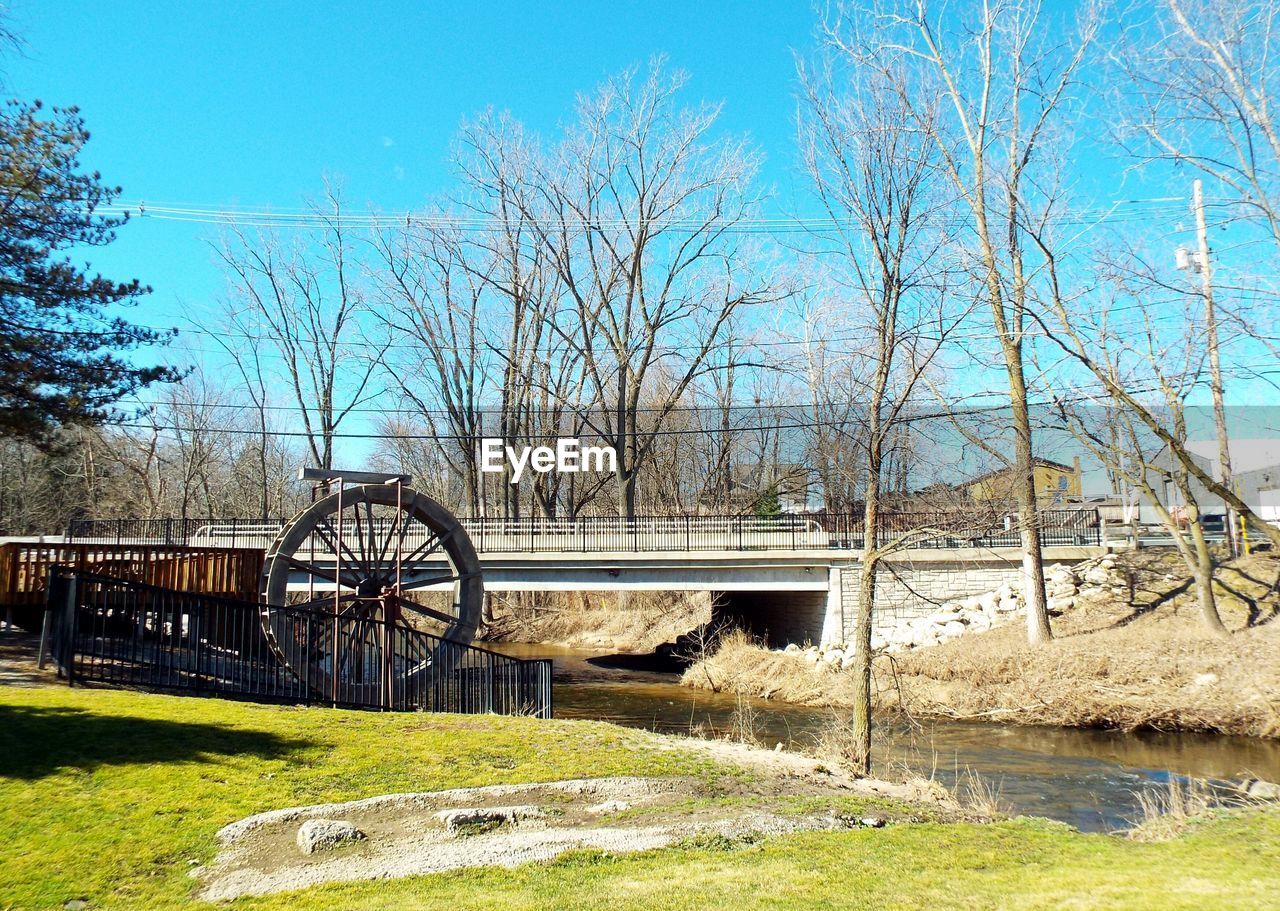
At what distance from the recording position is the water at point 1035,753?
42.4 ft

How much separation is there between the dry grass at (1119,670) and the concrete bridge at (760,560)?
7.88 ft

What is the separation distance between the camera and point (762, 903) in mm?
5410

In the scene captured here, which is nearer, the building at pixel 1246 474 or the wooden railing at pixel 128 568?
the wooden railing at pixel 128 568

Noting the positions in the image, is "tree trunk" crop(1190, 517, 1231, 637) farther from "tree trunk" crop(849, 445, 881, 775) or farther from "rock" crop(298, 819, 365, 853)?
"rock" crop(298, 819, 365, 853)

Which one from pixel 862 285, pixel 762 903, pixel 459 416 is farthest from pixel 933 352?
pixel 459 416

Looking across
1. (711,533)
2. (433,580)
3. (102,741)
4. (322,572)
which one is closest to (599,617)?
(711,533)

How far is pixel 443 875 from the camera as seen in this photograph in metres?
5.96

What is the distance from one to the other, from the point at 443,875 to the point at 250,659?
776 cm

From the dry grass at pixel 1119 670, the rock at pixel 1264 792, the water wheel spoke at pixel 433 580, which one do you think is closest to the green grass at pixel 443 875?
the rock at pixel 1264 792

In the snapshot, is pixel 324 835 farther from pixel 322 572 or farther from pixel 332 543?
pixel 332 543

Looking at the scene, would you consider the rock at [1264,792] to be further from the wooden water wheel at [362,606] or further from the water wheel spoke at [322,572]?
the water wheel spoke at [322,572]

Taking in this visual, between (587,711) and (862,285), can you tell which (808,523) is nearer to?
(587,711)

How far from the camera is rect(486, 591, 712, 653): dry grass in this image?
38656 millimetres

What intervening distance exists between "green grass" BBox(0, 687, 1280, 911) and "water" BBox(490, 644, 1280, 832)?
181 inches
